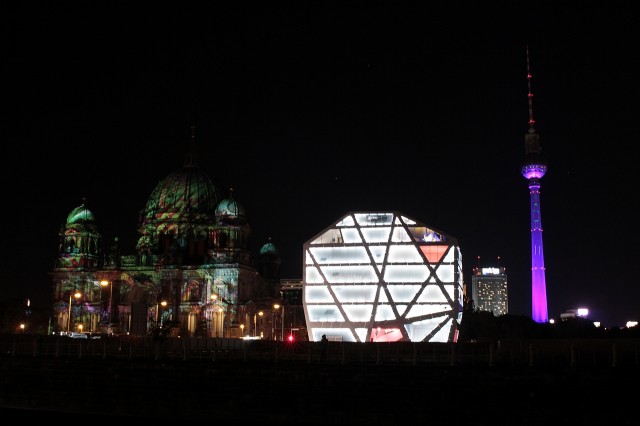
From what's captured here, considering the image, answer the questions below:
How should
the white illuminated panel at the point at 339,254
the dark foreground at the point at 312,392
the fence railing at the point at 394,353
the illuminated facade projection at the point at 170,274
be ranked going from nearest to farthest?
the dark foreground at the point at 312,392, the fence railing at the point at 394,353, the white illuminated panel at the point at 339,254, the illuminated facade projection at the point at 170,274

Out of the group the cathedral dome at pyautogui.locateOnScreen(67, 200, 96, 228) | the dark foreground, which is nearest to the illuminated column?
the cathedral dome at pyautogui.locateOnScreen(67, 200, 96, 228)

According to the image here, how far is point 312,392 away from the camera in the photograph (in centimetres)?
4988

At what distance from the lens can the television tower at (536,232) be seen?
188125 millimetres

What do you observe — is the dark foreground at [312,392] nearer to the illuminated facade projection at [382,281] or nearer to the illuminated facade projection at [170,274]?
the illuminated facade projection at [382,281]

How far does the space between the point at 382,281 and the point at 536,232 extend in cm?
10713

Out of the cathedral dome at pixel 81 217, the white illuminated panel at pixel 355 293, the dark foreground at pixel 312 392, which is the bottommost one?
the dark foreground at pixel 312 392

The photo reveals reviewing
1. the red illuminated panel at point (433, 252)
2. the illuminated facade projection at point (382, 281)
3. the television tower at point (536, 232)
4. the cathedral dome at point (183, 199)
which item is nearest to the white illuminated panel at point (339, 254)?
the illuminated facade projection at point (382, 281)

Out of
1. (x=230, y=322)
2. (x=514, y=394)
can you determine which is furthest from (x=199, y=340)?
(x=230, y=322)

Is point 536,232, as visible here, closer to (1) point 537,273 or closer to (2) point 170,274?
(1) point 537,273

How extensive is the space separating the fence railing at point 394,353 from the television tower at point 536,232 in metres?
134

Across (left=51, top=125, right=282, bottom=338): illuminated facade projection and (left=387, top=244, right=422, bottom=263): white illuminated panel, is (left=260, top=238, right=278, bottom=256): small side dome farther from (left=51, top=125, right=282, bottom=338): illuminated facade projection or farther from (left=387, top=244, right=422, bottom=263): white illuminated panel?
(left=387, top=244, right=422, bottom=263): white illuminated panel

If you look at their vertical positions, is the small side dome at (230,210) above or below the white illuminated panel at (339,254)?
above

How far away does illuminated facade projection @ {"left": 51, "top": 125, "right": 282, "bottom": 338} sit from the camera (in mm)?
131500

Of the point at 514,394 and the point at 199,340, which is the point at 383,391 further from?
the point at 199,340
